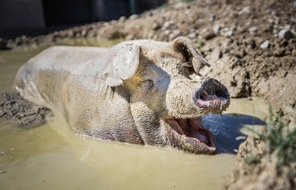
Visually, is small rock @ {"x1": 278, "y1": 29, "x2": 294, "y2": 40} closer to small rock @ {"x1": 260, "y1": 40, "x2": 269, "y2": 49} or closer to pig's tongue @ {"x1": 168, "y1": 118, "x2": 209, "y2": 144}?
small rock @ {"x1": 260, "y1": 40, "x2": 269, "y2": 49}

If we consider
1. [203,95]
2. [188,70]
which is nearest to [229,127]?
[188,70]

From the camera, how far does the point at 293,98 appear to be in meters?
4.32

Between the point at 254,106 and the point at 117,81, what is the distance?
76.2 inches

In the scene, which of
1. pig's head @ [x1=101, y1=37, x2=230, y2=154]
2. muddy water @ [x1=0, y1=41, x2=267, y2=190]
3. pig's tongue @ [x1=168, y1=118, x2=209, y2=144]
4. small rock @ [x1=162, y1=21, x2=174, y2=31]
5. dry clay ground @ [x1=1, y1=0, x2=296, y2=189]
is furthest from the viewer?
small rock @ [x1=162, y1=21, x2=174, y2=31]

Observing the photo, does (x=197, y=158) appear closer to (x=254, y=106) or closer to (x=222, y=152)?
(x=222, y=152)

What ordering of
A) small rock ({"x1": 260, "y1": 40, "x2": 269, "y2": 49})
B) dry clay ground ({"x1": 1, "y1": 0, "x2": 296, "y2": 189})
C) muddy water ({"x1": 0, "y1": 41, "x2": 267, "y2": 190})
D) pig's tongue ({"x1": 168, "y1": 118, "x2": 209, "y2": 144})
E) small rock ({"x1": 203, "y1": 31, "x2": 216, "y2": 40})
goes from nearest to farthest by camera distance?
dry clay ground ({"x1": 1, "y1": 0, "x2": 296, "y2": 189})
muddy water ({"x1": 0, "y1": 41, "x2": 267, "y2": 190})
pig's tongue ({"x1": 168, "y1": 118, "x2": 209, "y2": 144})
small rock ({"x1": 260, "y1": 40, "x2": 269, "y2": 49})
small rock ({"x1": 203, "y1": 31, "x2": 216, "y2": 40})

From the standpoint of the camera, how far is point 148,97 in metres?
3.61

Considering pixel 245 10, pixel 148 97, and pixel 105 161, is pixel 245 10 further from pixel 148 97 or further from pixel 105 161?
pixel 105 161

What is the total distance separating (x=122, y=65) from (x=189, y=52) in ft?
2.25

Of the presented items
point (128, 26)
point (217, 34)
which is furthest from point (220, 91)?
point (128, 26)

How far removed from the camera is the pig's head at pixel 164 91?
3.48 m

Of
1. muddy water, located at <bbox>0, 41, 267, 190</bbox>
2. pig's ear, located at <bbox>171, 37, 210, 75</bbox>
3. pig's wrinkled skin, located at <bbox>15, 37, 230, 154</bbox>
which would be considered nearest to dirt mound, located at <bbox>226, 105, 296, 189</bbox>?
muddy water, located at <bbox>0, 41, 267, 190</bbox>

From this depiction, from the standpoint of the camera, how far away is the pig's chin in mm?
3549

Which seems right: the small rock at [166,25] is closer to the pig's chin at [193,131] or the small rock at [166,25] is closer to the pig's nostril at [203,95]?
the pig's chin at [193,131]
